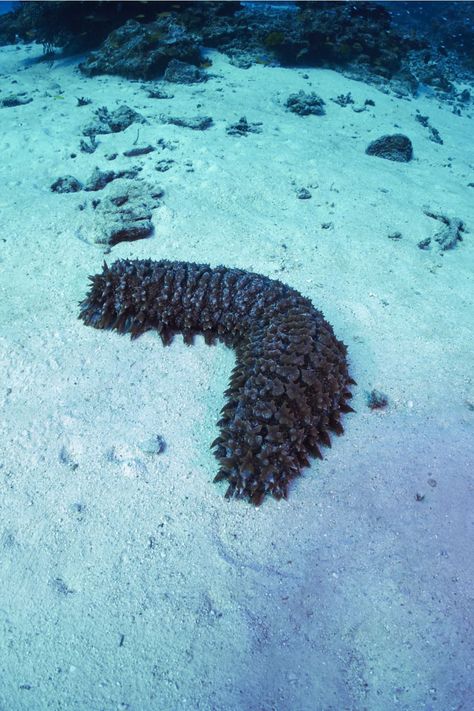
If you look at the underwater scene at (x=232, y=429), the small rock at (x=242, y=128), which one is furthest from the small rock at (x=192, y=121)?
the underwater scene at (x=232, y=429)

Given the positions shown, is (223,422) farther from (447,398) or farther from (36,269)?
(36,269)

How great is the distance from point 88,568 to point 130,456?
0.78 metres

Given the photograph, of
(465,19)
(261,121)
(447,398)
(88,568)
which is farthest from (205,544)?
(465,19)

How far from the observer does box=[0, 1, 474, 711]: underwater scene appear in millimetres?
2154

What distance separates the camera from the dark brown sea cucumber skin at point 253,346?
2715 mm

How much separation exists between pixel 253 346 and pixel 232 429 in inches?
29.2

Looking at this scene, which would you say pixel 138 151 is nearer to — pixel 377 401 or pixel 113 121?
pixel 113 121

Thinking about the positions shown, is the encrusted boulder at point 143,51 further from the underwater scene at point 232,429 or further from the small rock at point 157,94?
the underwater scene at point 232,429

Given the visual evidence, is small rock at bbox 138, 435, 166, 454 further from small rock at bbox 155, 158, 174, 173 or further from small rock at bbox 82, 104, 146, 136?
small rock at bbox 82, 104, 146, 136

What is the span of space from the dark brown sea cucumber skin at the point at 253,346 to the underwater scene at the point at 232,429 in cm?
2

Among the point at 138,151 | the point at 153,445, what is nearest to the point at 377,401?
the point at 153,445

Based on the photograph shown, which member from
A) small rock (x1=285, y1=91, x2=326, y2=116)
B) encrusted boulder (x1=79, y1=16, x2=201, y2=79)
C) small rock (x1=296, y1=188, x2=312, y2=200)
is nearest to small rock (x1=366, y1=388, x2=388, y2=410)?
small rock (x1=296, y1=188, x2=312, y2=200)

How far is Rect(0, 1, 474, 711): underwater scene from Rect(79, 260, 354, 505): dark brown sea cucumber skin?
0.07 ft

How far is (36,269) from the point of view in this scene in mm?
4559
